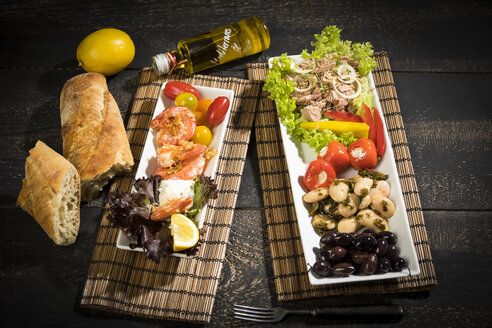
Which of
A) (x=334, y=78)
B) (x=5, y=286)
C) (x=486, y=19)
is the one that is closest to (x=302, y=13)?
(x=334, y=78)

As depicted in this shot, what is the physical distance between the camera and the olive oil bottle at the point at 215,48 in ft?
9.86

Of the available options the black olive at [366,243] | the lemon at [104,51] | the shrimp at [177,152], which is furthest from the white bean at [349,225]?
the lemon at [104,51]

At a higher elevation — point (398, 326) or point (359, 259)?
point (359, 259)

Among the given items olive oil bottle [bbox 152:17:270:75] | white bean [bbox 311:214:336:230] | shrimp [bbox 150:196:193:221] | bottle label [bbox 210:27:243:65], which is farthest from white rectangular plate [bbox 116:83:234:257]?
white bean [bbox 311:214:336:230]

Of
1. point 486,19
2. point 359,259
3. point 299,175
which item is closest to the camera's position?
point 359,259

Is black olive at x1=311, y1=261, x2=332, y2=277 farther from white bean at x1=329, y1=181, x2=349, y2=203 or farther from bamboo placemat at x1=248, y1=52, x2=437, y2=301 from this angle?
white bean at x1=329, y1=181, x2=349, y2=203

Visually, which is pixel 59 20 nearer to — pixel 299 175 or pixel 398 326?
pixel 299 175

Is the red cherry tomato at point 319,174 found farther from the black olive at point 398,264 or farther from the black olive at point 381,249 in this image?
the black olive at point 398,264

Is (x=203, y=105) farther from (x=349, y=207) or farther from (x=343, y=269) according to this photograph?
(x=343, y=269)

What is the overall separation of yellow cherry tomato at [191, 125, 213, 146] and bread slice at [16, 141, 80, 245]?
0.76 metres

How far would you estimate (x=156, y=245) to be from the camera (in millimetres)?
2264

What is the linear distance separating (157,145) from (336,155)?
114cm

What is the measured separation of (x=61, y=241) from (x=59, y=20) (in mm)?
1894

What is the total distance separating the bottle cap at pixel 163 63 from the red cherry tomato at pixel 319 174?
1252 mm
